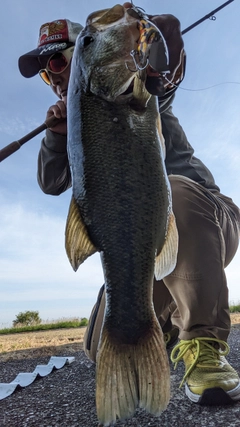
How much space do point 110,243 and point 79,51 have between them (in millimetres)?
975

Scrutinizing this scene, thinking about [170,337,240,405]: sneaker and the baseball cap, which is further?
the baseball cap

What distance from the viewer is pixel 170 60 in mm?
2004

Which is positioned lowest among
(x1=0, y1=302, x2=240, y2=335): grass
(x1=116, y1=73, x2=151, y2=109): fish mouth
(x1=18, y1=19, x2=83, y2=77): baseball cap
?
(x1=0, y1=302, x2=240, y2=335): grass

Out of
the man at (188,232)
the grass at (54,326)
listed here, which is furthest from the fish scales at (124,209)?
the grass at (54,326)

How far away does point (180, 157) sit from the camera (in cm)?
312

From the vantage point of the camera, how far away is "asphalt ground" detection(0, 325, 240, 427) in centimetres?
187

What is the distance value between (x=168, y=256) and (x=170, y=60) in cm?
Result: 108

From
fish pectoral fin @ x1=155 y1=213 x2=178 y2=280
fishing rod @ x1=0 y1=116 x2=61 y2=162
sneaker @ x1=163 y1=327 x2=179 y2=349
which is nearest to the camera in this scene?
fish pectoral fin @ x1=155 y1=213 x2=178 y2=280

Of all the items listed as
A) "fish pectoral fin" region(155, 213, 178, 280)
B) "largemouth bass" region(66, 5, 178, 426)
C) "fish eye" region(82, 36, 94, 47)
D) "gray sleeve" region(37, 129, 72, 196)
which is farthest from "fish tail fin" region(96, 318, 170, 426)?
"gray sleeve" region(37, 129, 72, 196)

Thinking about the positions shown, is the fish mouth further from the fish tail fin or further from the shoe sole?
the shoe sole

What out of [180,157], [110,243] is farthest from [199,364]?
[180,157]

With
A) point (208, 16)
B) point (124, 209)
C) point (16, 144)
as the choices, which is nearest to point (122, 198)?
point (124, 209)

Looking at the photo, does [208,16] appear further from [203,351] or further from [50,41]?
[203,351]

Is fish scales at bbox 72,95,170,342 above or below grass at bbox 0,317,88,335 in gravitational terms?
above
